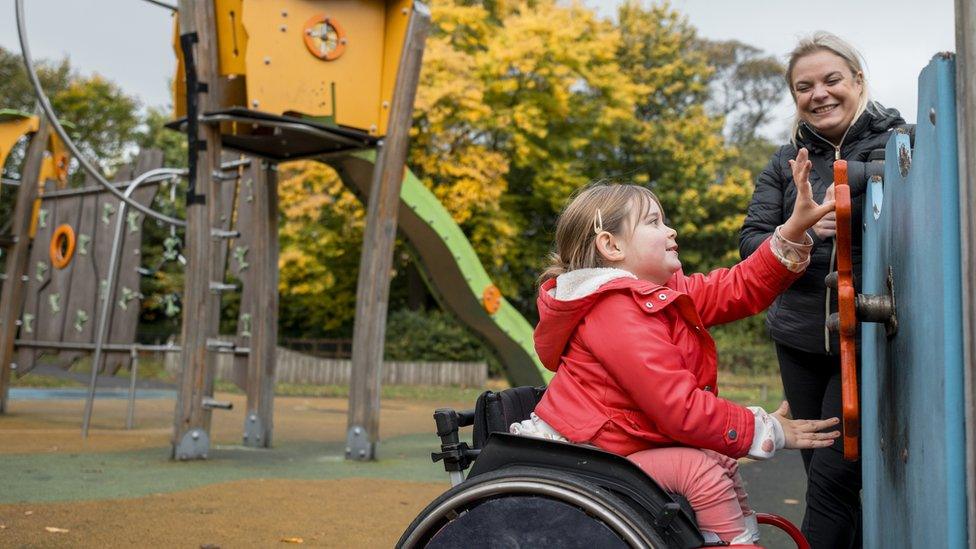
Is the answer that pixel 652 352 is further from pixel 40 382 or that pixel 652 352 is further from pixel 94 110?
pixel 94 110

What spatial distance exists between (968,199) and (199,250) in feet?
19.1

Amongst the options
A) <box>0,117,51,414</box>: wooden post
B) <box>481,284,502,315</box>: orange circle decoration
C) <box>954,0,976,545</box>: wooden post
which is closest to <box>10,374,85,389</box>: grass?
<box>0,117,51,414</box>: wooden post

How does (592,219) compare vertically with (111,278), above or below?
Result: below

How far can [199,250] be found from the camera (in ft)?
21.0

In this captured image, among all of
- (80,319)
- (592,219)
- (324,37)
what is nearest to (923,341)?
(592,219)

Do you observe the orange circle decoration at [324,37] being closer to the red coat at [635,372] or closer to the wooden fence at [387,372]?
the red coat at [635,372]

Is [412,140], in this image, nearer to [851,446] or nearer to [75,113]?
[75,113]

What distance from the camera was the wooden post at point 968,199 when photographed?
3.64 ft

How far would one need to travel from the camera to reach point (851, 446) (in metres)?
1.83

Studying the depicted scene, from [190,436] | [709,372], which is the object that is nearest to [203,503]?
[190,436]

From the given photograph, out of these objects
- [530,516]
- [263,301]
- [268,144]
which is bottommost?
[530,516]

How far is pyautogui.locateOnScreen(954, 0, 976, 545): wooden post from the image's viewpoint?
3.64 ft

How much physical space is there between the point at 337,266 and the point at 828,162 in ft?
69.0

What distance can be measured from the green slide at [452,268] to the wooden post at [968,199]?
6.97 m
